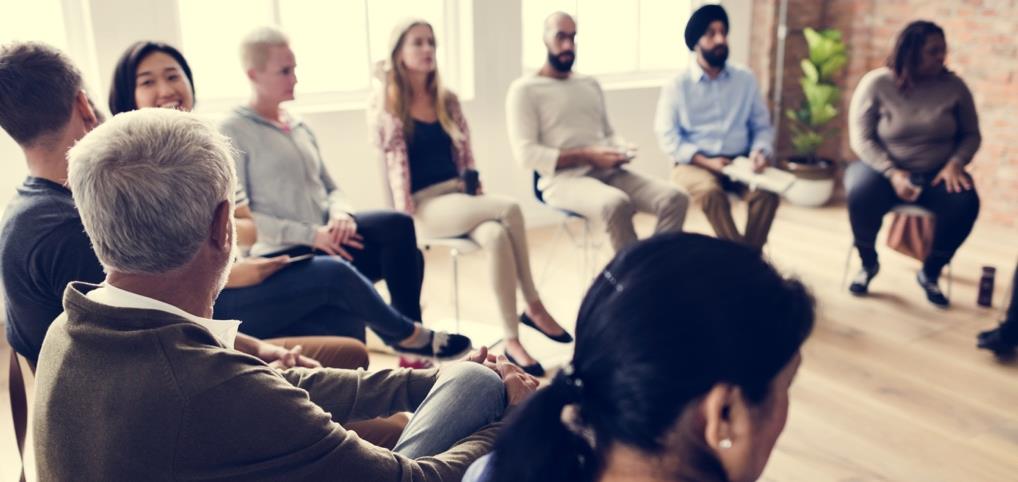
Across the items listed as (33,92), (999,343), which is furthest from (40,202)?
(999,343)

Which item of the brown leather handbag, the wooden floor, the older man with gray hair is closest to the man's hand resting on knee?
the older man with gray hair

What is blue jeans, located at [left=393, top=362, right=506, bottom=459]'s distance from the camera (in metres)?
1.45

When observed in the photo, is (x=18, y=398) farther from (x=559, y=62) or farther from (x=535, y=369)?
(x=559, y=62)

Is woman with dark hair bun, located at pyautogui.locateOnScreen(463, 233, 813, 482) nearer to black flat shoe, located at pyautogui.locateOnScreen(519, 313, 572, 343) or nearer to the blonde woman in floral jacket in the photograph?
the blonde woman in floral jacket

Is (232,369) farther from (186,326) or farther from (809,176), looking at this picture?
(809,176)

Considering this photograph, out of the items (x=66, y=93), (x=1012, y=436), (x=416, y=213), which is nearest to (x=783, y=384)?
(x=66, y=93)

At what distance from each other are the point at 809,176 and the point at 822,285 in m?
1.62

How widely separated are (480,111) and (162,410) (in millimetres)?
3958

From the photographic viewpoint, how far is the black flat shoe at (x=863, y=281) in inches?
161

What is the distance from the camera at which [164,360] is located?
110 cm

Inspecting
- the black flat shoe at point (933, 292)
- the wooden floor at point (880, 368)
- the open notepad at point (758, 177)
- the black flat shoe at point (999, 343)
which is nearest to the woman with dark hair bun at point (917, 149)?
the black flat shoe at point (933, 292)

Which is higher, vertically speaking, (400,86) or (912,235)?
(400,86)

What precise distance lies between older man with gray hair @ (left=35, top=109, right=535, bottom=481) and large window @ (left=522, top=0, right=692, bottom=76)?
162 inches

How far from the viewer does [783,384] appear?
3.10 feet
